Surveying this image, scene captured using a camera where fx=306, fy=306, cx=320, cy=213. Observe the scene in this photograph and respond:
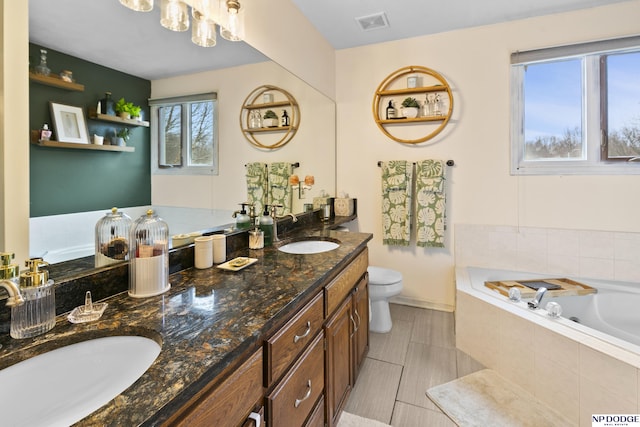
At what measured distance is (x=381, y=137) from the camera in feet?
9.98

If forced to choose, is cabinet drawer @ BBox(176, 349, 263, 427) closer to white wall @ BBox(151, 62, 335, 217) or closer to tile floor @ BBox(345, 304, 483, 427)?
white wall @ BBox(151, 62, 335, 217)

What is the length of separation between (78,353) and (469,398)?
1900 millimetres

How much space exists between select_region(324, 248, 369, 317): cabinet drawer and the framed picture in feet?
3.40

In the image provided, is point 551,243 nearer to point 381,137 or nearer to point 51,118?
point 381,137

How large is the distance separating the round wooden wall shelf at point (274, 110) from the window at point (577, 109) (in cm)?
189

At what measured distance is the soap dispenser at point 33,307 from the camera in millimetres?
723

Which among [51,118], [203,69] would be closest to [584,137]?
[203,69]

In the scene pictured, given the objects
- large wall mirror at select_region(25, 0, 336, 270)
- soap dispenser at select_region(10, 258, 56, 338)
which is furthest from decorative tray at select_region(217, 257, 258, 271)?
soap dispenser at select_region(10, 258, 56, 338)

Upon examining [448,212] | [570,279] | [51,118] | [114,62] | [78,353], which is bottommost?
[570,279]

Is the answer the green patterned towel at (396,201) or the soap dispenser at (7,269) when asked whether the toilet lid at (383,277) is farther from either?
the soap dispenser at (7,269)

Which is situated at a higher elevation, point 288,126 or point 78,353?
point 288,126

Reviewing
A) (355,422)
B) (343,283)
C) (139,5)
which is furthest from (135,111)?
(355,422)

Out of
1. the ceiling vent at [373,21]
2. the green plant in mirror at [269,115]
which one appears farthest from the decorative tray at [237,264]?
the ceiling vent at [373,21]

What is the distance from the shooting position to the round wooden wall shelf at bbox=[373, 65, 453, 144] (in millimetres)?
2783
